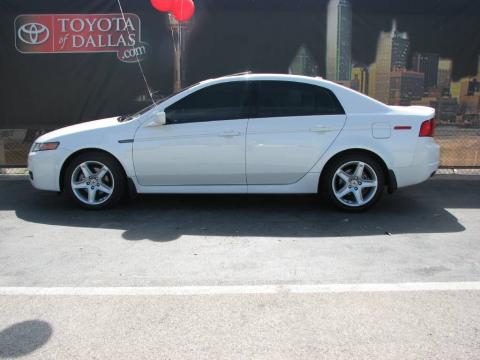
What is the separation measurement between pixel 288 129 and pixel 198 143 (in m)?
1.05

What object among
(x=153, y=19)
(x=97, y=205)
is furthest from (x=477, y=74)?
(x=97, y=205)

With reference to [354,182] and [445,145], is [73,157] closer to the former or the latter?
[354,182]

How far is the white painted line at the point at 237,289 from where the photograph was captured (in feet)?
12.2

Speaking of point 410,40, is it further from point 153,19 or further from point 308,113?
point 153,19

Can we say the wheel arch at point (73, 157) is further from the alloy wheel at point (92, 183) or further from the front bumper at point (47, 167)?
the alloy wheel at point (92, 183)

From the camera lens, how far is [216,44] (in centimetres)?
797

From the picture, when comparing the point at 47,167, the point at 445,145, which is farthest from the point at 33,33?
the point at 445,145

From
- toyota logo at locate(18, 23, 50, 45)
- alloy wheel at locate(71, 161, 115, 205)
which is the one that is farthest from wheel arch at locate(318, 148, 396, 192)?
toyota logo at locate(18, 23, 50, 45)

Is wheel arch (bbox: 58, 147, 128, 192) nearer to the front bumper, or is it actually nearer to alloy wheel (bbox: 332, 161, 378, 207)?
the front bumper

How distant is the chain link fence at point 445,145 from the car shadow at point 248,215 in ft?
3.31

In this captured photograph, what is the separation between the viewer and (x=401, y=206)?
634 centimetres

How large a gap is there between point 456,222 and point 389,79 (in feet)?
10.6

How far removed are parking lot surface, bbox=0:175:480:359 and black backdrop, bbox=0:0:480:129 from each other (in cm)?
255

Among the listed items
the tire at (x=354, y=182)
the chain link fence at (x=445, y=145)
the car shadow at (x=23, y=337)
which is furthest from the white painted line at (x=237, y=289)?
the chain link fence at (x=445, y=145)
